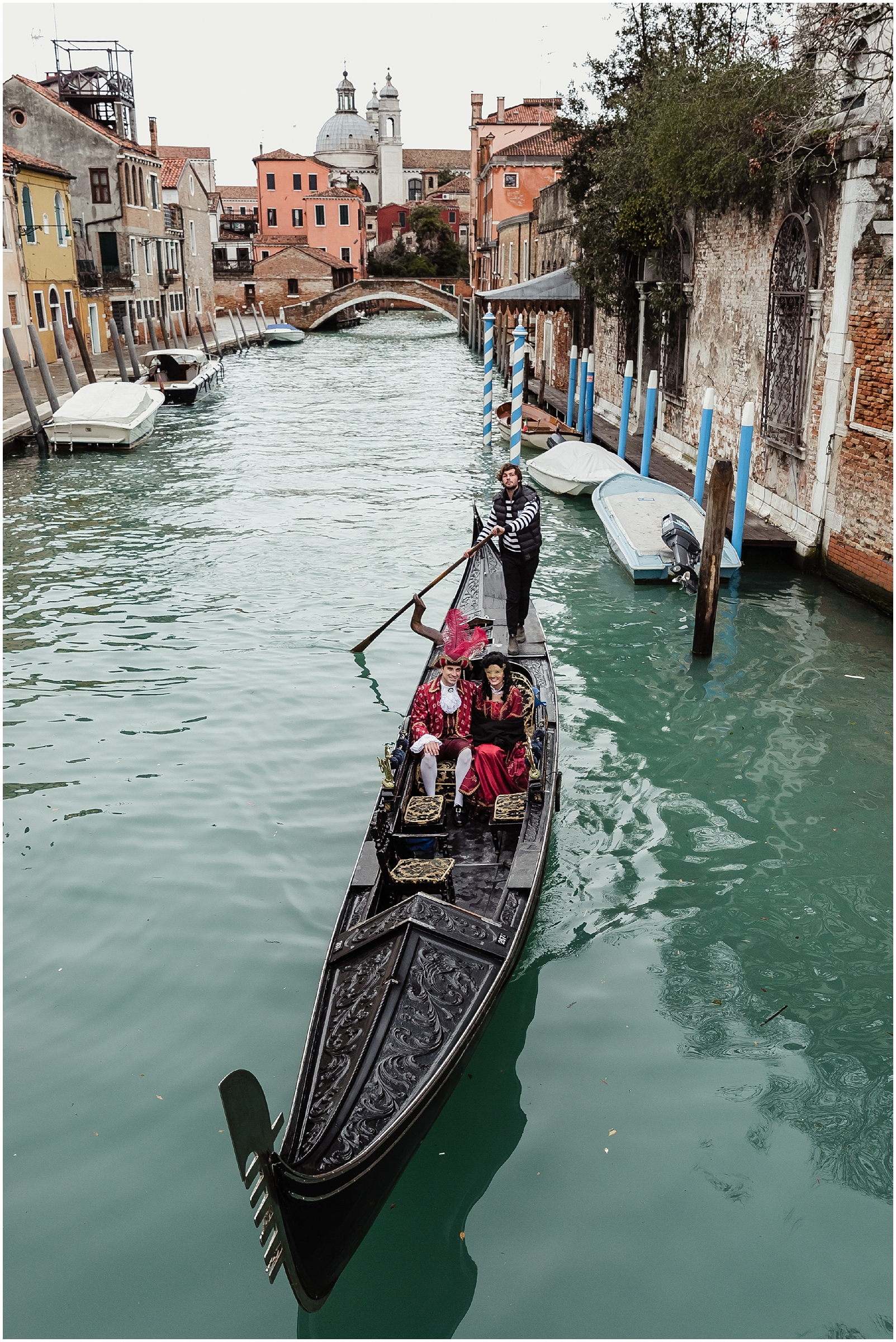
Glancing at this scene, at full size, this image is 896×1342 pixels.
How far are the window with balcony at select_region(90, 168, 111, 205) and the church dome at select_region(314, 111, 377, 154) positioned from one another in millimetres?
55088

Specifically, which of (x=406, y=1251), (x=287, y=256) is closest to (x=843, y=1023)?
(x=406, y=1251)

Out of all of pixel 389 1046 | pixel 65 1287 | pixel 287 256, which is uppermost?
pixel 287 256

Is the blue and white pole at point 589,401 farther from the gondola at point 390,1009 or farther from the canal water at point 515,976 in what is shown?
the gondola at point 390,1009

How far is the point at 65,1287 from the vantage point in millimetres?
3082

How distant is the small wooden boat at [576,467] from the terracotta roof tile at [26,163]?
14.7 metres

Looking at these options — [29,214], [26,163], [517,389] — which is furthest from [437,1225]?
[29,214]

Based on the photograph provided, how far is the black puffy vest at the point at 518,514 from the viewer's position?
6.91 metres

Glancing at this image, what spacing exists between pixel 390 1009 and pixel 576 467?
1017 cm

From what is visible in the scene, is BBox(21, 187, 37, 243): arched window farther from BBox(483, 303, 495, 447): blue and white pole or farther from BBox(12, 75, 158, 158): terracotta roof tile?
BBox(483, 303, 495, 447): blue and white pole

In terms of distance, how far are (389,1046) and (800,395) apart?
7.57 meters

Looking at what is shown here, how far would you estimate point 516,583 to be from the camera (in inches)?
272

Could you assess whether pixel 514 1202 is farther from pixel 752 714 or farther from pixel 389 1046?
pixel 752 714

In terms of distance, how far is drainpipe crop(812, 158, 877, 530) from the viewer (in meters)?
7.79

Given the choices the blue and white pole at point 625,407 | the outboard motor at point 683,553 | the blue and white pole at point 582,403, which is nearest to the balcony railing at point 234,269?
the blue and white pole at point 582,403
